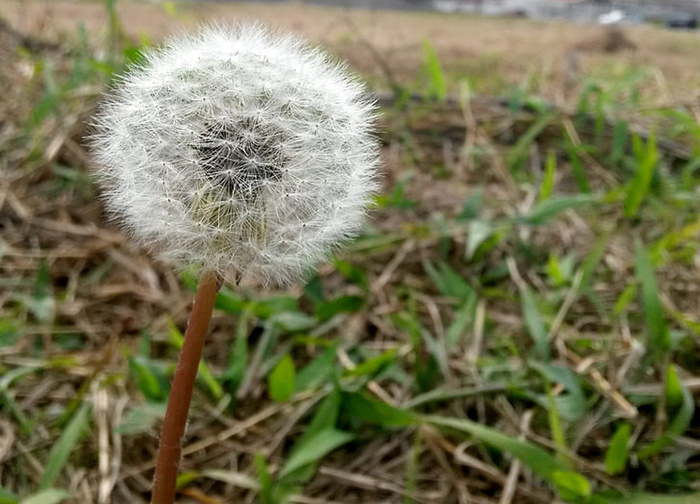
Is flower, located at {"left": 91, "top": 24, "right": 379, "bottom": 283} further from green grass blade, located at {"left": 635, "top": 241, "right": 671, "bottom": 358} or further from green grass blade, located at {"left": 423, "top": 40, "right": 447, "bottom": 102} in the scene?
green grass blade, located at {"left": 423, "top": 40, "right": 447, "bottom": 102}

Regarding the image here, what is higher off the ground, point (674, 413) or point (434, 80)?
point (434, 80)

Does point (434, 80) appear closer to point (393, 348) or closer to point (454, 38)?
point (393, 348)

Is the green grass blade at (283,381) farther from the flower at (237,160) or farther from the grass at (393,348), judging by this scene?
the flower at (237,160)

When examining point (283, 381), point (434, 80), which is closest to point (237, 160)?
point (283, 381)

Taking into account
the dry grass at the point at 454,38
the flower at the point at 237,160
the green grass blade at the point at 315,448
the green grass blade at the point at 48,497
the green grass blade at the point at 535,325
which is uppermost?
the dry grass at the point at 454,38

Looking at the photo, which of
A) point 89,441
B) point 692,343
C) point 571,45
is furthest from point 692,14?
point 89,441

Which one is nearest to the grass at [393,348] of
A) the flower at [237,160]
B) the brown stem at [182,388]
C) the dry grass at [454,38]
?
the brown stem at [182,388]
